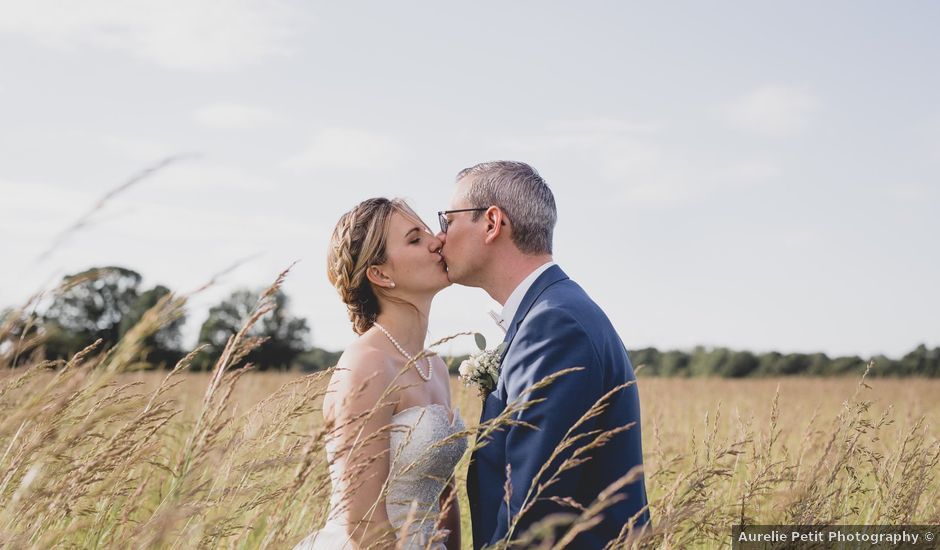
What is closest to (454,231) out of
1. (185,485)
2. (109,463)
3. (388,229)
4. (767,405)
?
(388,229)

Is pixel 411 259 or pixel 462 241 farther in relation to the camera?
pixel 411 259

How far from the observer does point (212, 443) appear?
2.03 m

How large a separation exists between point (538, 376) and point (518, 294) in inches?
27.3

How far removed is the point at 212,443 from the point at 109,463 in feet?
2.80

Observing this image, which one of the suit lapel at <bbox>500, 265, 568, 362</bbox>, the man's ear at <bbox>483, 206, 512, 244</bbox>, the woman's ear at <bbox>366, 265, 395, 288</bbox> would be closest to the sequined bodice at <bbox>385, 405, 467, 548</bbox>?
the suit lapel at <bbox>500, 265, 568, 362</bbox>

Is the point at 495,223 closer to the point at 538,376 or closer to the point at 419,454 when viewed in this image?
the point at 538,376

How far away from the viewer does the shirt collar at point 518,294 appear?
12.4 feet

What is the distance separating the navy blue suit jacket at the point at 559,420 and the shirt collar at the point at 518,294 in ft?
0.73

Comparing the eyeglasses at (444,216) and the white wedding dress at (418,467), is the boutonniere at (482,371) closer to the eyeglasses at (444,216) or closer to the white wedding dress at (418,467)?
the white wedding dress at (418,467)

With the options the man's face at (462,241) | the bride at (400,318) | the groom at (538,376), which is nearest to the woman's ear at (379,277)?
the bride at (400,318)

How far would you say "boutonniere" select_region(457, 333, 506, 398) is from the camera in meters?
3.98

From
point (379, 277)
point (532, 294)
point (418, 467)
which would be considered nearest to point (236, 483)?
point (418, 467)

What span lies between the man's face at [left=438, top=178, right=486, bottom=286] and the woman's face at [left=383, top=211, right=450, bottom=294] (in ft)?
0.34

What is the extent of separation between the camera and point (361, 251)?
13.8ft
